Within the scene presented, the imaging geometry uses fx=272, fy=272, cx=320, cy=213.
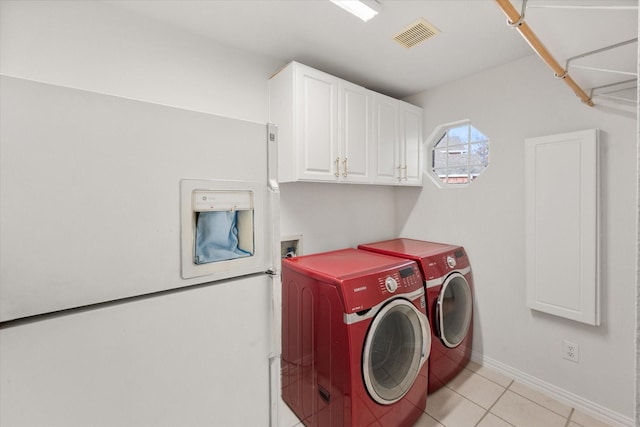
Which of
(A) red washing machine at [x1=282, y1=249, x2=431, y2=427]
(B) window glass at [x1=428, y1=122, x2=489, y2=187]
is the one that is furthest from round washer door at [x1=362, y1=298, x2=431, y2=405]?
(B) window glass at [x1=428, y1=122, x2=489, y2=187]

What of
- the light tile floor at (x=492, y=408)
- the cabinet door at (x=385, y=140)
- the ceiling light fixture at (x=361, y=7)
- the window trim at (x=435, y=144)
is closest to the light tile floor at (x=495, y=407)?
the light tile floor at (x=492, y=408)

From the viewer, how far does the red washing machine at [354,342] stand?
1443mm

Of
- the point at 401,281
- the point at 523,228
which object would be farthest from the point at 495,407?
the point at 523,228

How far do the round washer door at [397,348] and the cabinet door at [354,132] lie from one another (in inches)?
42.3

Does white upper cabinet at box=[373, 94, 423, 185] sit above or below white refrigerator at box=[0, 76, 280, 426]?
above

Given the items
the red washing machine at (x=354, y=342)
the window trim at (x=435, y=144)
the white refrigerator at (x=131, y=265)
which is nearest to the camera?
the white refrigerator at (x=131, y=265)

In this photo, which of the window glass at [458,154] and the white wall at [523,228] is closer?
the white wall at [523,228]

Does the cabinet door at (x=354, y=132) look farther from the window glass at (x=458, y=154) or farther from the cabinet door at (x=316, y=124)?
the window glass at (x=458, y=154)

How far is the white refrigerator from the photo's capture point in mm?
684

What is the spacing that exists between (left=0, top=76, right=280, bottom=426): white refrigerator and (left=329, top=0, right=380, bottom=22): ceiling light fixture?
0.94m

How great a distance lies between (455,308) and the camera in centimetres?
227

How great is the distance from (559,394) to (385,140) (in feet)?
7.64

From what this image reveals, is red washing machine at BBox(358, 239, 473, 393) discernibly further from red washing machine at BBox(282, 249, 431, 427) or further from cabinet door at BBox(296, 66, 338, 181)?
cabinet door at BBox(296, 66, 338, 181)

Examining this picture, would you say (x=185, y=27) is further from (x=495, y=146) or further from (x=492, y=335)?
(x=492, y=335)
